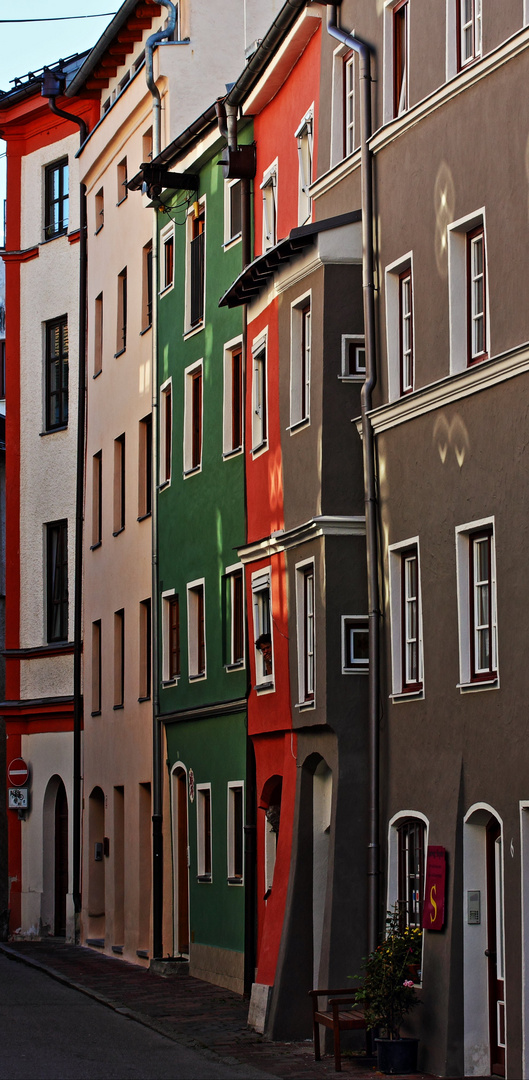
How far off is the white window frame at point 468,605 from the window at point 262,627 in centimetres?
616

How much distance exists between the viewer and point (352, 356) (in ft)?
70.4

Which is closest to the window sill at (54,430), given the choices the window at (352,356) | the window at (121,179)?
the window at (121,179)

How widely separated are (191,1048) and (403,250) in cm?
940

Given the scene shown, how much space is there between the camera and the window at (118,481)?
116 feet

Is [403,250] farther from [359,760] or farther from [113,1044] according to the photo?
[113,1044]

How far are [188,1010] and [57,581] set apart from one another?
56.6 feet

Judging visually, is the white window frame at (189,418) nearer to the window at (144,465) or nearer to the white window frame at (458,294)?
the window at (144,465)

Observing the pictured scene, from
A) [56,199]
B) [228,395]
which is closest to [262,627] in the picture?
→ [228,395]

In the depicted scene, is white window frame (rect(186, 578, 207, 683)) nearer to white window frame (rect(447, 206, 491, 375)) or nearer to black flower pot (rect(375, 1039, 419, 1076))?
Answer: white window frame (rect(447, 206, 491, 375))

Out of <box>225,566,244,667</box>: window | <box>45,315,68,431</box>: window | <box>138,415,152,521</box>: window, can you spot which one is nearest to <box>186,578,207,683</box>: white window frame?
<box>225,566,244,667</box>: window

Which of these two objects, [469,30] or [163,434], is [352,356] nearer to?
[469,30]

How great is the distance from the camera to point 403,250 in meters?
19.9

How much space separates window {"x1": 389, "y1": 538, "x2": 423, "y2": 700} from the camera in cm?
1945

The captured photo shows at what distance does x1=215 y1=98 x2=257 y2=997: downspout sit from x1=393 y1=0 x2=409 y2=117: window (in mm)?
5683
